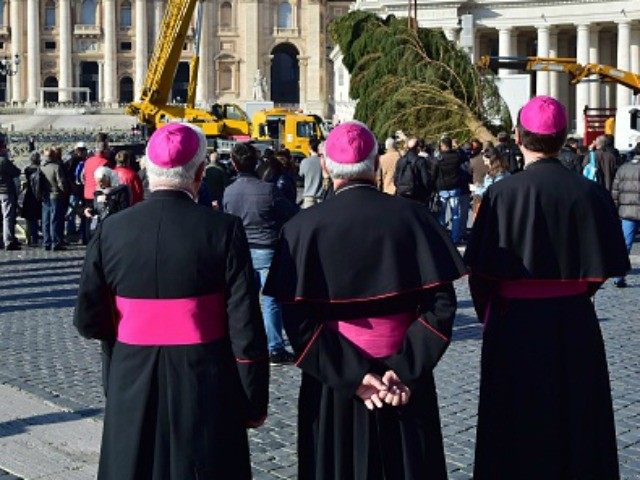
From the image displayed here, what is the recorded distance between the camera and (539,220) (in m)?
4.93

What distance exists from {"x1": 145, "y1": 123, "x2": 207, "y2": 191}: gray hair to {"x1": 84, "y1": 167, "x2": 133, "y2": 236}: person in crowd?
6.36 meters

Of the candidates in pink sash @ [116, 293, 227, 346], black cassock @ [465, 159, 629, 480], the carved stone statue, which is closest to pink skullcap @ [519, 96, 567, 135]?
black cassock @ [465, 159, 629, 480]

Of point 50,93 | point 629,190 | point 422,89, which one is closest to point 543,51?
point 422,89

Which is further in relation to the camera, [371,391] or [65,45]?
[65,45]

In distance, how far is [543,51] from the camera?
49.9 m

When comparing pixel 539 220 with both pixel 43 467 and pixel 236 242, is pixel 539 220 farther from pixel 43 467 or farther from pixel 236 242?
pixel 43 467

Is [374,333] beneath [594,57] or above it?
beneath

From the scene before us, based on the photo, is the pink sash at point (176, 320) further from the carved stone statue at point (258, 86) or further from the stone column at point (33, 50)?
the stone column at point (33, 50)

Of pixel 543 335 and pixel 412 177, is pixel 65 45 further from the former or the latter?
pixel 543 335

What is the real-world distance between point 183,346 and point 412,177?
11.0 metres

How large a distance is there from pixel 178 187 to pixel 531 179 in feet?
4.59

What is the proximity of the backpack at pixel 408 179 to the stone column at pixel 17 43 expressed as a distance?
233ft

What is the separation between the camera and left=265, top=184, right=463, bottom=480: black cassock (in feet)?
14.6

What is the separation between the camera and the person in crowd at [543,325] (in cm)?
488
